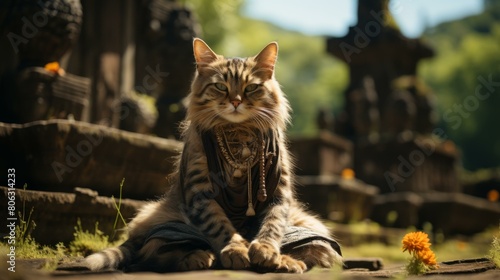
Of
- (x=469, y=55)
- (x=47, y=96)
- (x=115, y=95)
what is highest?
(x=469, y=55)

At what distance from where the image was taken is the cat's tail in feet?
11.0

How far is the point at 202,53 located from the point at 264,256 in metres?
1.69

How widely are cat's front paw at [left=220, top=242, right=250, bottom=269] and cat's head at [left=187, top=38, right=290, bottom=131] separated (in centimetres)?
99

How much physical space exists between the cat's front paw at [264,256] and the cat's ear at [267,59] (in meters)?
1.38

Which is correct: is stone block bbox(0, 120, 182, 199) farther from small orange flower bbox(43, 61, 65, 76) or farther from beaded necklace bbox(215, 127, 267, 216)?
beaded necklace bbox(215, 127, 267, 216)

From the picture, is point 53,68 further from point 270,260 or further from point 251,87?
point 270,260

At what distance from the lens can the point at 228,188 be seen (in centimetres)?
385

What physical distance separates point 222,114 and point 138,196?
7.54 ft

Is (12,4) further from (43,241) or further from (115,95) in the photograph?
(43,241)

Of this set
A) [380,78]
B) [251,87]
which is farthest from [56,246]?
[380,78]

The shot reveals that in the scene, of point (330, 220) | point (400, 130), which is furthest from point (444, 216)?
point (330, 220)

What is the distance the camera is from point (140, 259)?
360 cm

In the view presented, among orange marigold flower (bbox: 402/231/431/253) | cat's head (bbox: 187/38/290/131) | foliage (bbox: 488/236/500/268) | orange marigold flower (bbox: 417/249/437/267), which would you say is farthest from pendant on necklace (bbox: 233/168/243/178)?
foliage (bbox: 488/236/500/268)

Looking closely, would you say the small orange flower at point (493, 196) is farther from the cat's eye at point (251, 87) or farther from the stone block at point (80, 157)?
the cat's eye at point (251, 87)
